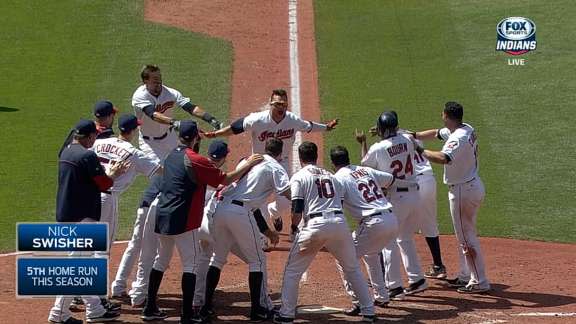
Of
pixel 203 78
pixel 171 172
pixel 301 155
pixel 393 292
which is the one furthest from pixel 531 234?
pixel 203 78

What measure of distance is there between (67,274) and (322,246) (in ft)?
8.12

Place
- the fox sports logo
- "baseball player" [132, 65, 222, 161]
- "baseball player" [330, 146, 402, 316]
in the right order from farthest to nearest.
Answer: the fox sports logo → "baseball player" [132, 65, 222, 161] → "baseball player" [330, 146, 402, 316]

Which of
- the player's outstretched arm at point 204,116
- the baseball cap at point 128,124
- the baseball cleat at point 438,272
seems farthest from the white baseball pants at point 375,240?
the player's outstretched arm at point 204,116

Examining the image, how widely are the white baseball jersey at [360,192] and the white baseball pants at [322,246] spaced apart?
51 centimetres

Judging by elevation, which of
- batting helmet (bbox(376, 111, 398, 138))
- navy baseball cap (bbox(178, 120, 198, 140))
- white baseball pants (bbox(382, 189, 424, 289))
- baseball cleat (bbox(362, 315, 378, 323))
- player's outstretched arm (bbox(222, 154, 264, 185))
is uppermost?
batting helmet (bbox(376, 111, 398, 138))

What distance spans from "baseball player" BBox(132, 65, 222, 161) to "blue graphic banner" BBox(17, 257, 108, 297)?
11.1 ft

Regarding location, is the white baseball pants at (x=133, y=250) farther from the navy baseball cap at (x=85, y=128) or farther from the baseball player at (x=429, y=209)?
the baseball player at (x=429, y=209)

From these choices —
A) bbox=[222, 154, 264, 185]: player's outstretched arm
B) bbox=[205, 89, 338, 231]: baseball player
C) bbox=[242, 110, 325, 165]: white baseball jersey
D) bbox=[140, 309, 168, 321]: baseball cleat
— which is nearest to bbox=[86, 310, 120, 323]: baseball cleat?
bbox=[140, 309, 168, 321]: baseball cleat

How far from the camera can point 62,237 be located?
982cm

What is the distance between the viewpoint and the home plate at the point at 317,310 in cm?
1064

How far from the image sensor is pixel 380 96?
19500 mm

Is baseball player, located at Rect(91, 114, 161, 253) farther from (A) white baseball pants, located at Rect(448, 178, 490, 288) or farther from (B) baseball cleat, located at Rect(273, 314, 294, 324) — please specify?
(A) white baseball pants, located at Rect(448, 178, 490, 288)

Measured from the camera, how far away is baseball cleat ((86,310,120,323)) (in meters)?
10.1

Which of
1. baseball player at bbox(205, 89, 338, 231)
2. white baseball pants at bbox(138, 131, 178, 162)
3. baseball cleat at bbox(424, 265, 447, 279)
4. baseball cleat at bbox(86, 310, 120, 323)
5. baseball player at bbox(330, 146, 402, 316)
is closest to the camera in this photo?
baseball cleat at bbox(86, 310, 120, 323)
